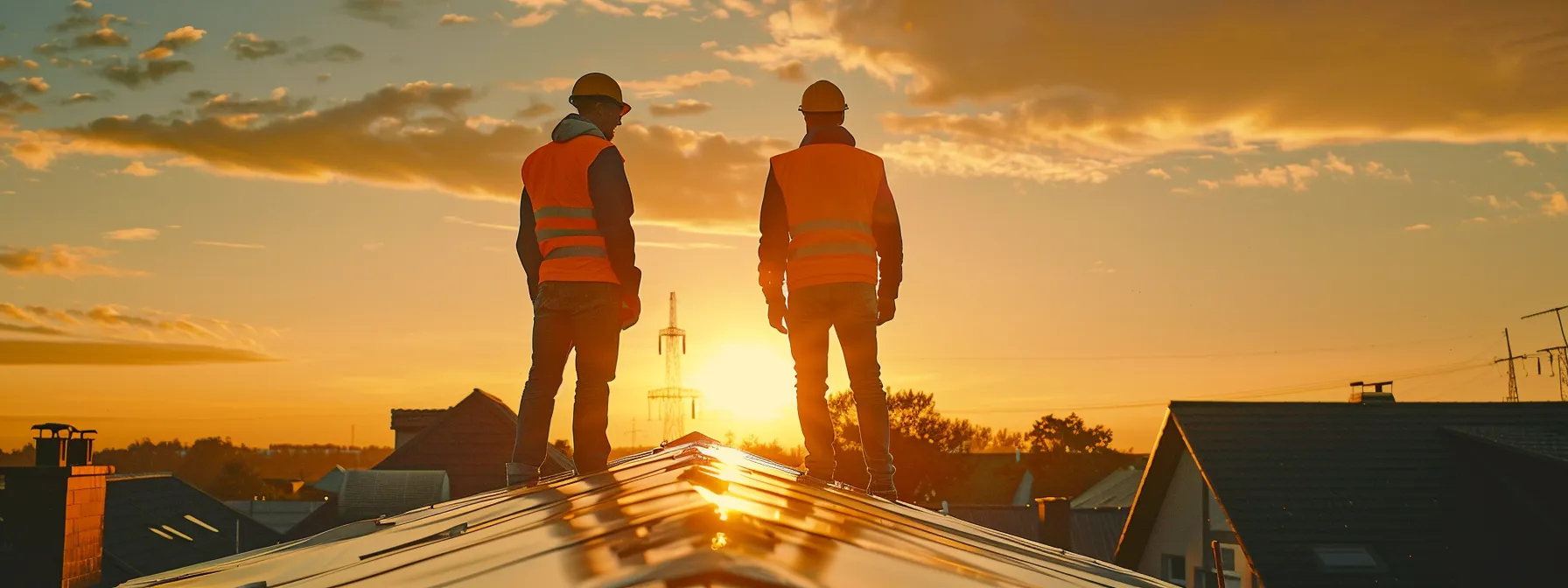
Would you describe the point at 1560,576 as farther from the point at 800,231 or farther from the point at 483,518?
the point at 483,518

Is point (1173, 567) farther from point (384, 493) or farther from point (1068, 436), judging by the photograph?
point (1068, 436)

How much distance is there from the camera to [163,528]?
103 ft

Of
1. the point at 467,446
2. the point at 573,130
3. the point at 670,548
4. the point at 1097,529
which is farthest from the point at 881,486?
the point at 1097,529

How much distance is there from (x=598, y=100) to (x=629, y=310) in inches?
47.3

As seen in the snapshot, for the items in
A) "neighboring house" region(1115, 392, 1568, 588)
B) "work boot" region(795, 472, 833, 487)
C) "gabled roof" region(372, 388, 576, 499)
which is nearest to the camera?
"work boot" region(795, 472, 833, 487)

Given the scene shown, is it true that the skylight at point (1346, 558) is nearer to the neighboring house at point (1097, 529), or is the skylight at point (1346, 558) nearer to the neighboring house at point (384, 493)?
the neighboring house at point (384, 493)

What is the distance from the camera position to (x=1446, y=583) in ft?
82.2

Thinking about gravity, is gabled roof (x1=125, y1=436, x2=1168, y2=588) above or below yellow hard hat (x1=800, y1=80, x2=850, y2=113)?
below

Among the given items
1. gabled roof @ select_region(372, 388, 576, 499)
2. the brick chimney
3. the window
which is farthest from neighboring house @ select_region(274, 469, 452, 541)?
the window

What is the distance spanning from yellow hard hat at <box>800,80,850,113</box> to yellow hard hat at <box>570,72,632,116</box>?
116 cm

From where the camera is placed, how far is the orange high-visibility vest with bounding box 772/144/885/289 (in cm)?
766

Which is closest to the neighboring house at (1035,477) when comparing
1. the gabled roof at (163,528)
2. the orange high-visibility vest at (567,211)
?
the gabled roof at (163,528)

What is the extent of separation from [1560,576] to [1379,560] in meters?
3.71

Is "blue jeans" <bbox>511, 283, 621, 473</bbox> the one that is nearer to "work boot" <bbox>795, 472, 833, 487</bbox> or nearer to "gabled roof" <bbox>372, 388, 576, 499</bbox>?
"work boot" <bbox>795, 472, 833, 487</bbox>
